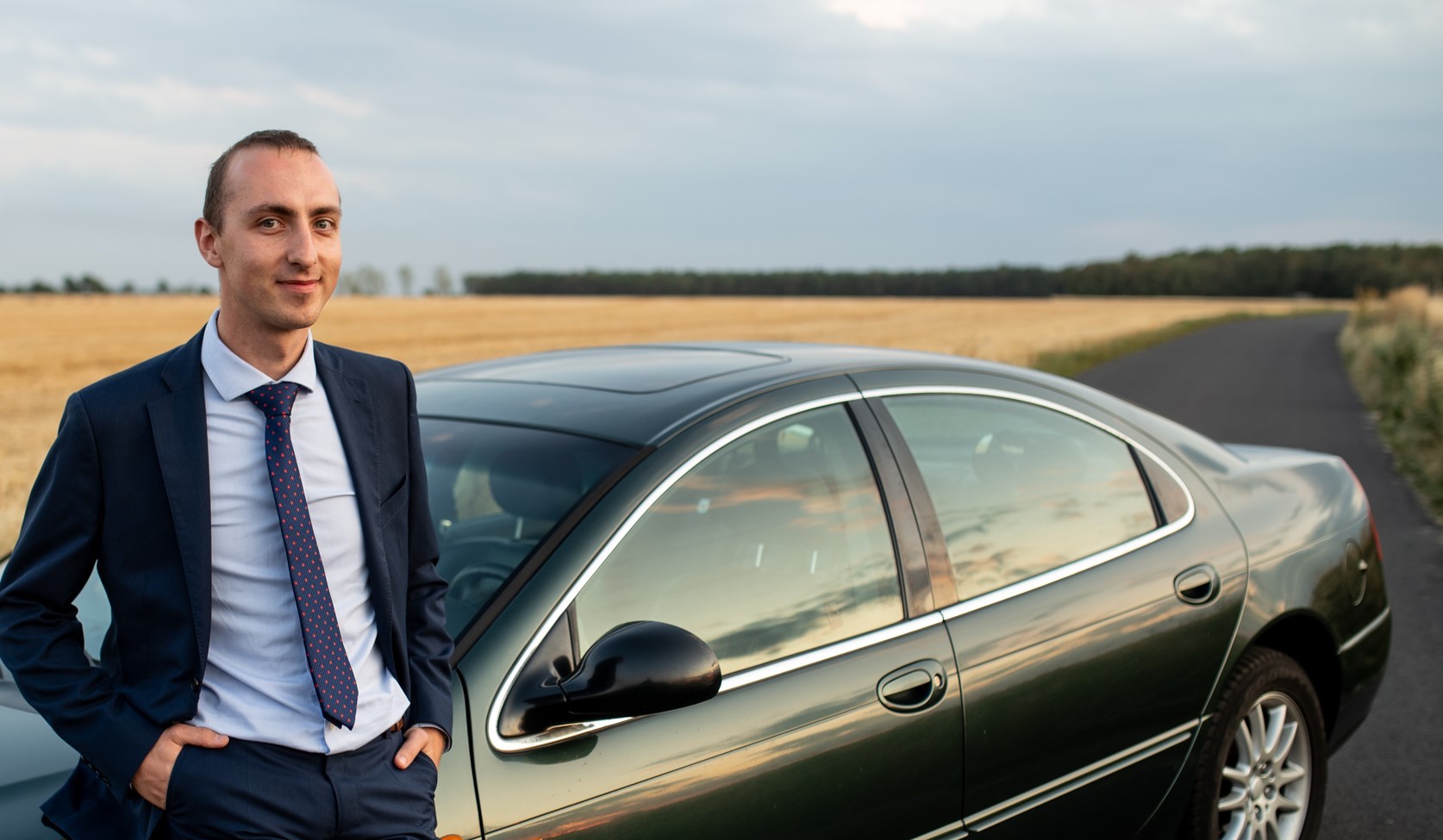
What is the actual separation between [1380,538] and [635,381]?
6953 mm

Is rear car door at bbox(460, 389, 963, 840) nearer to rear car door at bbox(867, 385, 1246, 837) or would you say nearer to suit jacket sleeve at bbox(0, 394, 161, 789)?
rear car door at bbox(867, 385, 1246, 837)

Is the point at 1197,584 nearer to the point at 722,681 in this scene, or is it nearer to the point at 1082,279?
the point at 722,681

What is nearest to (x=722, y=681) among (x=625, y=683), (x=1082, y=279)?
(x=625, y=683)

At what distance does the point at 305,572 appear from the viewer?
1616mm

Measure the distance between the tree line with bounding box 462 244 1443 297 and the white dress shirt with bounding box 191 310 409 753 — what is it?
10962cm

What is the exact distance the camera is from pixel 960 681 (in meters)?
2.57

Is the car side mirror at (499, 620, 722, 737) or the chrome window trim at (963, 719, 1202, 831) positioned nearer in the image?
the car side mirror at (499, 620, 722, 737)

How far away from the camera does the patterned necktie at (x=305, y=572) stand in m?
1.61

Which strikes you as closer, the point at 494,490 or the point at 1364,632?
the point at 494,490

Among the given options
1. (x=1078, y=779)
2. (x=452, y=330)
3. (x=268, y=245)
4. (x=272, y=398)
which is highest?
(x=268, y=245)

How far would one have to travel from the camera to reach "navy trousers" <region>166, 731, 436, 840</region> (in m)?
1.58

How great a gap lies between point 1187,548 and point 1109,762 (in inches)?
25.8

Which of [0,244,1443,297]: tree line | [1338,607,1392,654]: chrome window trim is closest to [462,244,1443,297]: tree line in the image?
[0,244,1443,297]: tree line

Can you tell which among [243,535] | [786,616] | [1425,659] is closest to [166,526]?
[243,535]
